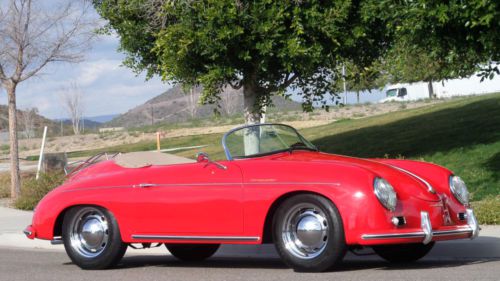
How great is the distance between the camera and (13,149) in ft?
65.8

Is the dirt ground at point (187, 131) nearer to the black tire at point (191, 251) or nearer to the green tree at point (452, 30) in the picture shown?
Answer: the green tree at point (452, 30)

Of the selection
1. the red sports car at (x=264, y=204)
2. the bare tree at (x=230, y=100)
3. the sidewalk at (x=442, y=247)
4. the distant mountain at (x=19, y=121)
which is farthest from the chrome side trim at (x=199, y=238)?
the bare tree at (x=230, y=100)

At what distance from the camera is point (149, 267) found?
9.01m

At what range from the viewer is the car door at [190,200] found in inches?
310

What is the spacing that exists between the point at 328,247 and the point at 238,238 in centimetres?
90

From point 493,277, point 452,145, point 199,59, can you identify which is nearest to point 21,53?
point 199,59

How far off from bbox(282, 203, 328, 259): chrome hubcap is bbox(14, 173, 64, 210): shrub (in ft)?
34.4

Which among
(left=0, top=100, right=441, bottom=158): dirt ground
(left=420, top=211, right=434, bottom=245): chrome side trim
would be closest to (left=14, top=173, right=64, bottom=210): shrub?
(left=420, top=211, right=434, bottom=245): chrome side trim

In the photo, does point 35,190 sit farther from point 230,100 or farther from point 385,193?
point 230,100

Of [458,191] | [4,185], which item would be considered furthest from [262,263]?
[4,185]

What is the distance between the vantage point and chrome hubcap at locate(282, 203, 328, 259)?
7449 mm

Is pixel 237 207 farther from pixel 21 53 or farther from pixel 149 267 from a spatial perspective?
pixel 21 53

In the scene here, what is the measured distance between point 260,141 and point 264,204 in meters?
1.34

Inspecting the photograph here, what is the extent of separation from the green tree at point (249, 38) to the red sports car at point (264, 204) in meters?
7.77
